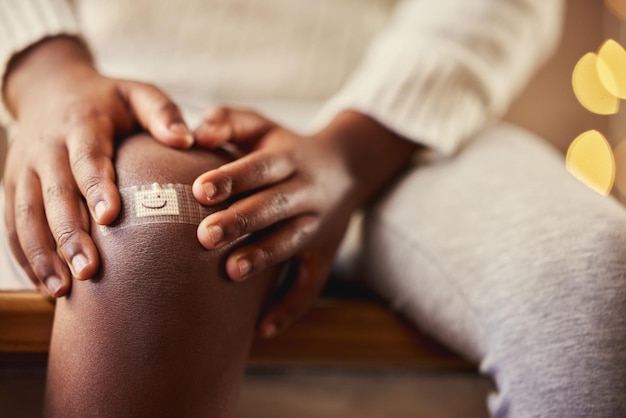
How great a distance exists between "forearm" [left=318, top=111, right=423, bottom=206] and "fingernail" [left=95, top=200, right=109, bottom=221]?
0.84 ft

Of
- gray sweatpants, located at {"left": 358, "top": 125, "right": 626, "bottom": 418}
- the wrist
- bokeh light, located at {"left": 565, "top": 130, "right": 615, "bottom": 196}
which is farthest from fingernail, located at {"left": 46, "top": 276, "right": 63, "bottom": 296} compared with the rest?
bokeh light, located at {"left": 565, "top": 130, "right": 615, "bottom": 196}

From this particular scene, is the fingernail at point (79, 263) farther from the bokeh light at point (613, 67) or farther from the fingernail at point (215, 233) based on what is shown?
the bokeh light at point (613, 67)

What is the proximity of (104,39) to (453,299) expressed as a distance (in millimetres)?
545

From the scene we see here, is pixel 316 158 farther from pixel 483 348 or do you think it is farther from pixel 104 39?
pixel 104 39

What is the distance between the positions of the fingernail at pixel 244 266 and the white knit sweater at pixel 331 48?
29cm

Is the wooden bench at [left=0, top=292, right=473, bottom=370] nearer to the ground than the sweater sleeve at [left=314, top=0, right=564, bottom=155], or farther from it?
nearer to the ground

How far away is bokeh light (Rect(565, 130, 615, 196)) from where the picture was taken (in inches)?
61.6

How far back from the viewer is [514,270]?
53cm

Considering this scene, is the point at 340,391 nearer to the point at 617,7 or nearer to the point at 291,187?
the point at 291,187

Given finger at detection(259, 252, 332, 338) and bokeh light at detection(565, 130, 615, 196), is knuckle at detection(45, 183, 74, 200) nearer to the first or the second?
finger at detection(259, 252, 332, 338)

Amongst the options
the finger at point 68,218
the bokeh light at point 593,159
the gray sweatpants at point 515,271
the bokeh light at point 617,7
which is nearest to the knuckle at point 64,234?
the finger at point 68,218

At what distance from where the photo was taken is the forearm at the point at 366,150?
25.4 inches

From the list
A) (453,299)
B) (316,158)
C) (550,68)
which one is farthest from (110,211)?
(550,68)

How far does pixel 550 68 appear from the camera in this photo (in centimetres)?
157
